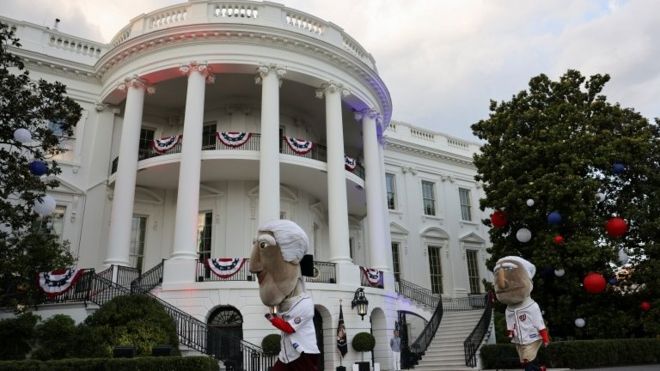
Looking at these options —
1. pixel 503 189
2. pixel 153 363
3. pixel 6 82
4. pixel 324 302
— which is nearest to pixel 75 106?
pixel 6 82

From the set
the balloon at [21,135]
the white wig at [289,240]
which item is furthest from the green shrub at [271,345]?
the white wig at [289,240]

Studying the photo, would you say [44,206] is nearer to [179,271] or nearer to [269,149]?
[179,271]

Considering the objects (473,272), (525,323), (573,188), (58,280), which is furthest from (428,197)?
(525,323)

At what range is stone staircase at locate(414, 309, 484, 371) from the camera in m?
18.3

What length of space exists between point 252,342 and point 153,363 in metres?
5.26

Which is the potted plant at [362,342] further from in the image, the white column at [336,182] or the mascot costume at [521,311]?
the mascot costume at [521,311]

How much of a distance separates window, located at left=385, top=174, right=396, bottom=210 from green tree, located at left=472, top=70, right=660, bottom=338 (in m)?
9.09

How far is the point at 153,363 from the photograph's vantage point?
10625mm

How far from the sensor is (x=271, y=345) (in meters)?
15.2

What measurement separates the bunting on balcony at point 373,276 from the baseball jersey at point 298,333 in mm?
13623

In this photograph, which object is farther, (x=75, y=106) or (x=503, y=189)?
(x=503, y=189)

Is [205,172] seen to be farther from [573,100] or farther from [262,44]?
[573,100]

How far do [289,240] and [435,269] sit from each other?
25024 millimetres

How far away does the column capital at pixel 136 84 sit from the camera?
755 inches
